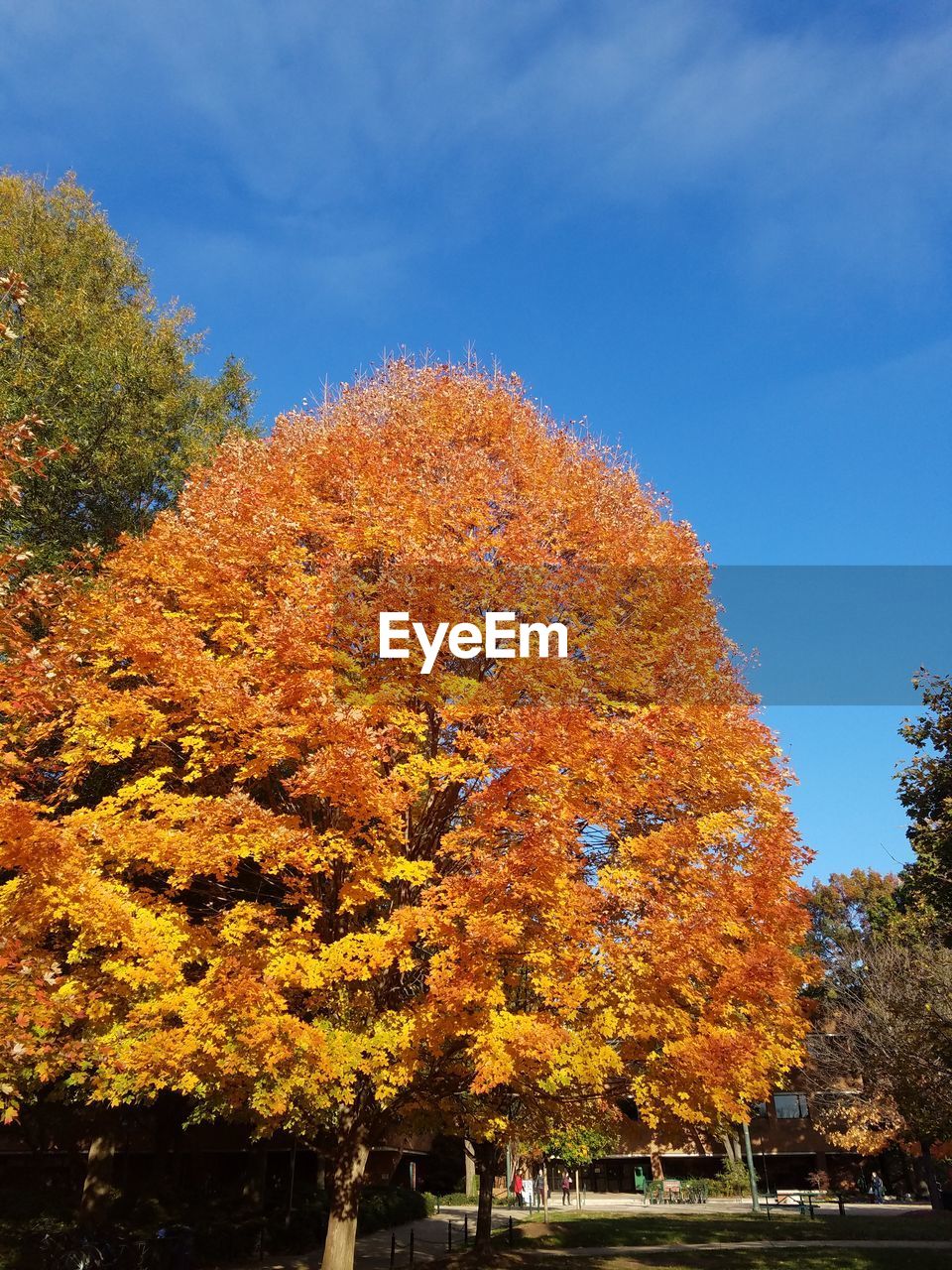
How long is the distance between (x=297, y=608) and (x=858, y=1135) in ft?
145

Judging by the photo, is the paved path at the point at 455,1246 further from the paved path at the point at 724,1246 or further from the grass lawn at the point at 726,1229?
the grass lawn at the point at 726,1229

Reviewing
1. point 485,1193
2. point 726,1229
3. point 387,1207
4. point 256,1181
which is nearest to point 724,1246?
point 485,1193

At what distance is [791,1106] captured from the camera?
205 feet

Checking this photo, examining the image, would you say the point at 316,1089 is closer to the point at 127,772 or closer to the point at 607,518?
the point at 127,772

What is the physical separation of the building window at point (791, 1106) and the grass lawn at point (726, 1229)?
995 inches

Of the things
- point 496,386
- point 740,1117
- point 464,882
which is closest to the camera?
point 464,882

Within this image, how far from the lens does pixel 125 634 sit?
48.6 feet

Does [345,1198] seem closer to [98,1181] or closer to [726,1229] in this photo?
[98,1181]

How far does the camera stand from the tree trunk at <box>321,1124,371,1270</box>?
15312 millimetres

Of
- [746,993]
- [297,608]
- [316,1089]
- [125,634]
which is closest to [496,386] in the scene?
[297,608]

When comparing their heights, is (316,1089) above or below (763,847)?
below

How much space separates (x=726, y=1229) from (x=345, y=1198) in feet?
76.6

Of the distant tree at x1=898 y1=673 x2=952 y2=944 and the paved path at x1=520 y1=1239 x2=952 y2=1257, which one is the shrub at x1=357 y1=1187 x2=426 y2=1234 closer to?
the paved path at x1=520 y1=1239 x2=952 y2=1257

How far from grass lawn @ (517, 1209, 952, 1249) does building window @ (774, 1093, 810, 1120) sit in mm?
25285
